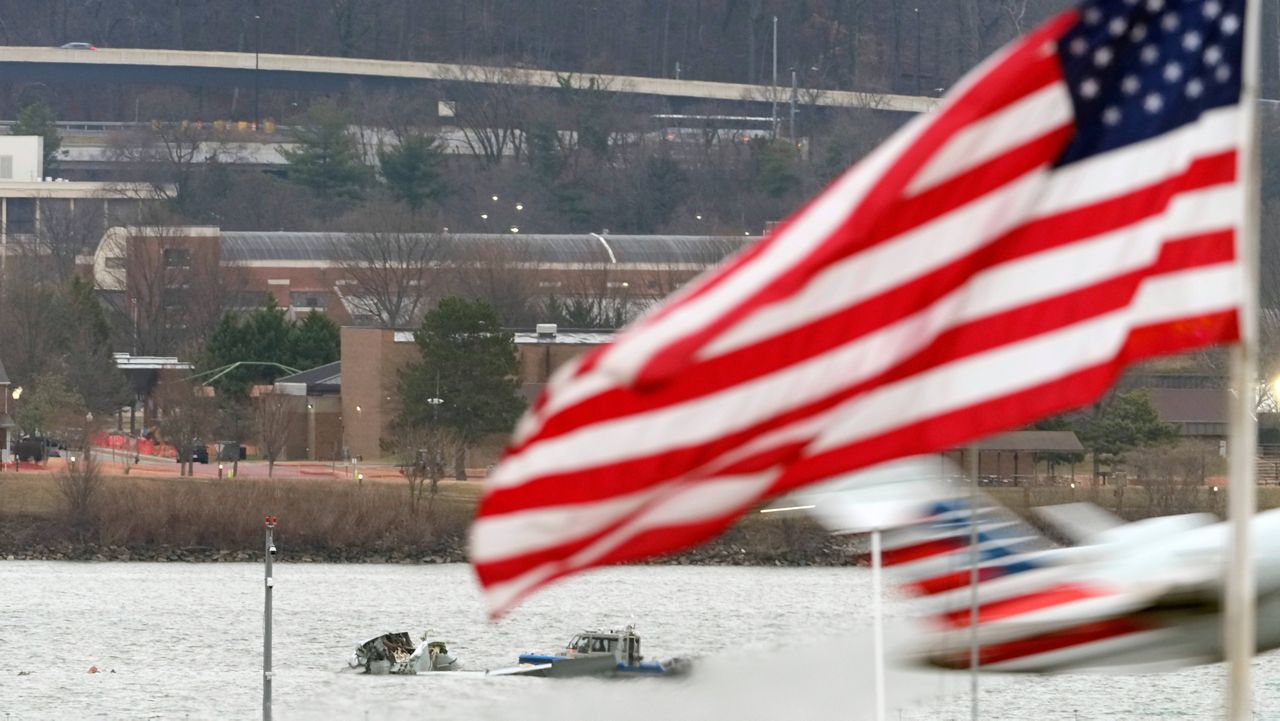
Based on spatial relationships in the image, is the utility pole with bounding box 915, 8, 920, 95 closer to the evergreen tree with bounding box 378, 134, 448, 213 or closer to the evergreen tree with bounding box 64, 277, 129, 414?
the evergreen tree with bounding box 378, 134, 448, 213

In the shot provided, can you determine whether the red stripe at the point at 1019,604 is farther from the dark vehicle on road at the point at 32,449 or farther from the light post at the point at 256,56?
the light post at the point at 256,56

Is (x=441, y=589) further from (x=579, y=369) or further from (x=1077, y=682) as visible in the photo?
(x=579, y=369)

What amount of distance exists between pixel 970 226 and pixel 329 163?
4890 inches

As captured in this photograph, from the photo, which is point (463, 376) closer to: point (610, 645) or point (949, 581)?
point (610, 645)

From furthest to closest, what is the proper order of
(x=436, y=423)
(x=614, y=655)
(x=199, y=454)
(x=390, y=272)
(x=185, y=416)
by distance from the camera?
(x=390, y=272)
(x=185, y=416)
(x=199, y=454)
(x=436, y=423)
(x=614, y=655)

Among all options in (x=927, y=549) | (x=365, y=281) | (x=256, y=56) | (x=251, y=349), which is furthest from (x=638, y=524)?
(x=256, y=56)

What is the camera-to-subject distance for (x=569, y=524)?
581 centimetres

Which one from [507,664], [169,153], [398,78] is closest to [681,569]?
[507,664]

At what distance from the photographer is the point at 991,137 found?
5.68m

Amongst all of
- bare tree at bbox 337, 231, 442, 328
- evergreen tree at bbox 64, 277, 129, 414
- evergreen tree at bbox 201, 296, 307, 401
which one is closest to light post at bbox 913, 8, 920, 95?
bare tree at bbox 337, 231, 442, 328

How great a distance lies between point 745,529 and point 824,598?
1017cm

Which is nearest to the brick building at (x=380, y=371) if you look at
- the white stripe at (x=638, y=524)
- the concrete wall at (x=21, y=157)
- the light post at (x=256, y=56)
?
the concrete wall at (x=21, y=157)

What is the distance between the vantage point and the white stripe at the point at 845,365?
571 cm

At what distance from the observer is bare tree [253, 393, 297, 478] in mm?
68250
